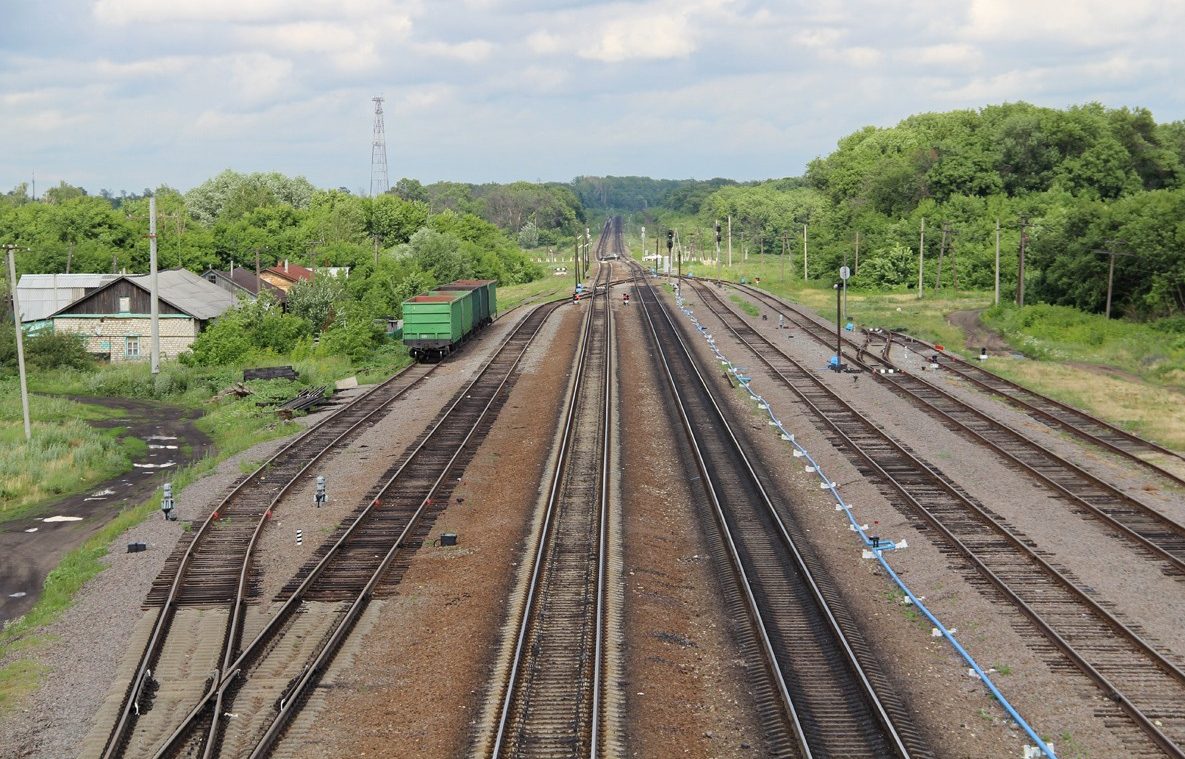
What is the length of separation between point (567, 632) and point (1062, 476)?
14592mm

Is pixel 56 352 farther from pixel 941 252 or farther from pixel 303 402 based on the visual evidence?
pixel 941 252

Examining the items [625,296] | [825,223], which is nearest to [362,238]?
[625,296]

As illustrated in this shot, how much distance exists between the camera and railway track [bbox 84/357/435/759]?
558 inches

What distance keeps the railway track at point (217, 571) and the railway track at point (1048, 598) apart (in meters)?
11.7

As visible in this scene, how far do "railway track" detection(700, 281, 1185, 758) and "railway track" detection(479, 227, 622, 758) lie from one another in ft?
20.2

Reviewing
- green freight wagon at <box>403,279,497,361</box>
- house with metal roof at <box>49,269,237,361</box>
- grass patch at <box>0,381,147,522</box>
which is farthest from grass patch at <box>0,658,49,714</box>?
house with metal roof at <box>49,269,237,361</box>

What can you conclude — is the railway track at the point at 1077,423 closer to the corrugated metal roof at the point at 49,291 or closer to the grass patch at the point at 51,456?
the grass patch at the point at 51,456

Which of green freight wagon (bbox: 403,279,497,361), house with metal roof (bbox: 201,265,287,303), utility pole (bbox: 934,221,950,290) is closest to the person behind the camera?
green freight wagon (bbox: 403,279,497,361)

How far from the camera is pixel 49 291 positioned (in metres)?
73.5

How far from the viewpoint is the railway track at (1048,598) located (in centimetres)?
1323

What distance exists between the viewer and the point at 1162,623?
52.7 feet

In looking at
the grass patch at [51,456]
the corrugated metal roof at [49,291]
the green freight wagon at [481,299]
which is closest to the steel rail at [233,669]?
the grass patch at [51,456]

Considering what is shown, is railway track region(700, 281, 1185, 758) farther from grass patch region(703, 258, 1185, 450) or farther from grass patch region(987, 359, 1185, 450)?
grass patch region(703, 258, 1185, 450)

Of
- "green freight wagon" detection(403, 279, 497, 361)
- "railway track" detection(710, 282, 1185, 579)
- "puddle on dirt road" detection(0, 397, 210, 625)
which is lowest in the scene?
"puddle on dirt road" detection(0, 397, 210, 625)
